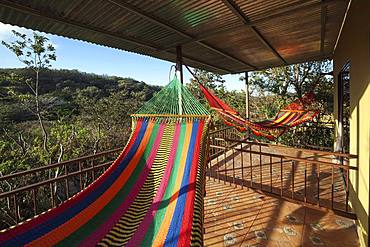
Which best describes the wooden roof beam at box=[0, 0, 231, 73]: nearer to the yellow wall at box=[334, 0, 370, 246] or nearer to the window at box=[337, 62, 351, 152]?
the yellow wall at box=[334, 0, 370, 246]

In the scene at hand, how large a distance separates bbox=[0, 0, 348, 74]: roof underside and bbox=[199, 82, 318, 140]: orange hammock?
3.37 ft

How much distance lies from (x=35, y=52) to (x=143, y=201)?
223 inches

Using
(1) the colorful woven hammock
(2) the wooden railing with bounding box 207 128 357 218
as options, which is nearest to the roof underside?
(1) the colorful woven hammock

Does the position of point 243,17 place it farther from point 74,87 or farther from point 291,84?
point 74,87

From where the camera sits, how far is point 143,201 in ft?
6.16

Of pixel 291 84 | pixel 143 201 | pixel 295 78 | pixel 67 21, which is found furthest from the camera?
pixel 291 84

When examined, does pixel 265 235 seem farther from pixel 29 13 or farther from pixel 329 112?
pixel 329 112

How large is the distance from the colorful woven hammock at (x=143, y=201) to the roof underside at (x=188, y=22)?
117 centimetres

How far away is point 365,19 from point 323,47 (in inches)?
110

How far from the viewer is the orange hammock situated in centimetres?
440

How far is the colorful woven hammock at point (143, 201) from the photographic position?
4.57 ft

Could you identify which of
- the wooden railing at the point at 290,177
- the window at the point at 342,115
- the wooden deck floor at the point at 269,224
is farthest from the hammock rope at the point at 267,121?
the wooden deck floor at the point at 269,224

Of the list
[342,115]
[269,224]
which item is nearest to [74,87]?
[342,115]

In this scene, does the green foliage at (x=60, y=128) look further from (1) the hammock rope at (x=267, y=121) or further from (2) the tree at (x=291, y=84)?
(2) the tree at (x=291, y=84)
